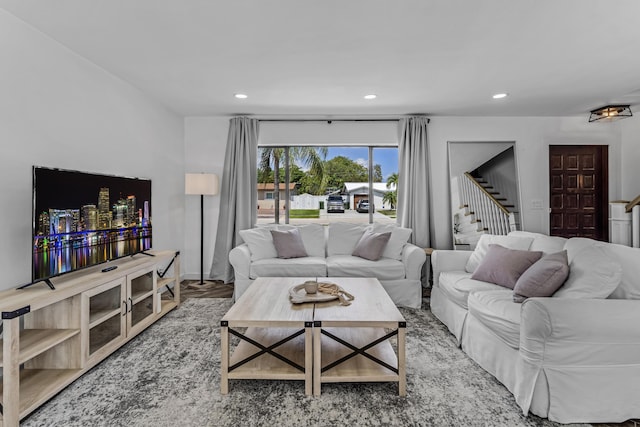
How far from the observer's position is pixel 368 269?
3.69 meters

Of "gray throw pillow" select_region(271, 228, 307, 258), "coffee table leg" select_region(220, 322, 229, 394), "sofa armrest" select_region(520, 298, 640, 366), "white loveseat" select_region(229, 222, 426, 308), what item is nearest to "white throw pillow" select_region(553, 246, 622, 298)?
"sofa armrest" select_region(520, 298, 640, 366)

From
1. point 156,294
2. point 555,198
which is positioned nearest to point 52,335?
point 156,294

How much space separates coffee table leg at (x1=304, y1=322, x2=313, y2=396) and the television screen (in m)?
1.66

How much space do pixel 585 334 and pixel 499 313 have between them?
46 cm

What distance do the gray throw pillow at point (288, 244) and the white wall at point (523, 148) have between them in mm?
2053

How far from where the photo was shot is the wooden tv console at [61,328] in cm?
169

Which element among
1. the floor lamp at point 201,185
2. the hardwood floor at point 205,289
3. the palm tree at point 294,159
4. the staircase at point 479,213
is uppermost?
the palm tree at point 294,159

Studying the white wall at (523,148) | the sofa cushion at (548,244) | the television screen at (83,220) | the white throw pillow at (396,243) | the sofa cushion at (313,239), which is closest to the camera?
the television screen at (83,220)

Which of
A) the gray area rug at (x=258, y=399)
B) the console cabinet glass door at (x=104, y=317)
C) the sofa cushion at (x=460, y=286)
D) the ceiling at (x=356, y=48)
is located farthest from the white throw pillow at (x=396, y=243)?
the console cabinet glass door at (x=104, y=317)

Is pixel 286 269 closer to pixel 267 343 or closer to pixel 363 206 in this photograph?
pixel 267 343

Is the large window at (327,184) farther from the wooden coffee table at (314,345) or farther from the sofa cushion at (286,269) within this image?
the wooden coffee table at (314,345)

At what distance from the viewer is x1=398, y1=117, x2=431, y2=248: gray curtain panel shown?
15.2 ft

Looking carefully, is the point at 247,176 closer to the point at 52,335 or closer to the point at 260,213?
the point at 260,213

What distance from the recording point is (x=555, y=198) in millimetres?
4820
